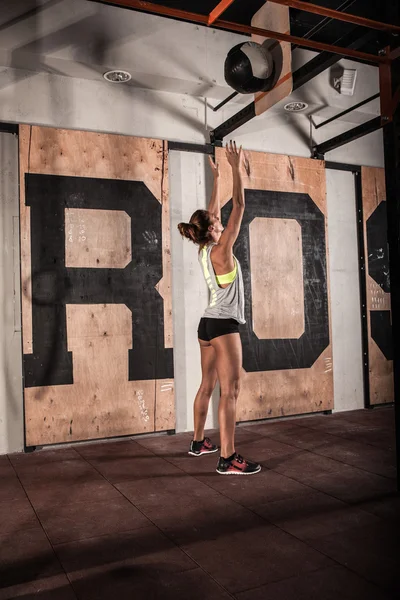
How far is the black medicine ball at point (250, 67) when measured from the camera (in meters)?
3.55

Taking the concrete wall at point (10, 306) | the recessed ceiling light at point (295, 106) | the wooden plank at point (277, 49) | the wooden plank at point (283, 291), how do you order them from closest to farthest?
the wooden plank at point (277, 49) < the concrete wall at point (10, 306) < the wooden plank at point (283, 291) < the recessed ceiling light at point (295, 106)

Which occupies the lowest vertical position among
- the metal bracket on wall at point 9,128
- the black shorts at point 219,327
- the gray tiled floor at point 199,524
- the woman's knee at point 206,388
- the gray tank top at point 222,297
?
the gray tiled floor at point 199,524

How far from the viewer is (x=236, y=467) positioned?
140 inches

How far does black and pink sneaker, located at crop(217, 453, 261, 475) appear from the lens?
140 inches

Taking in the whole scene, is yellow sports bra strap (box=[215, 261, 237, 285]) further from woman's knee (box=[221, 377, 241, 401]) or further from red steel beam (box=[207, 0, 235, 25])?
→ red steel beam (box=[207, 0, 235, 25])

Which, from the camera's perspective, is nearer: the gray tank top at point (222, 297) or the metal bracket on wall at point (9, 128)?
the gray tank top at point (222, 297)

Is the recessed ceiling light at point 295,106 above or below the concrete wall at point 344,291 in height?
above

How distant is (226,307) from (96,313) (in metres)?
1.53

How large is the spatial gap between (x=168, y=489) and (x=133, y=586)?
1.20 meters

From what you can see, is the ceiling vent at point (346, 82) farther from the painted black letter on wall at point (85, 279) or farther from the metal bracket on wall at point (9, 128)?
the metal bracket on wall at point (9, 128)

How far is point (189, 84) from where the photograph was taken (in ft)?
16.4

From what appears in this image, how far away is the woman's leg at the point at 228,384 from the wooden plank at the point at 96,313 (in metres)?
1.39

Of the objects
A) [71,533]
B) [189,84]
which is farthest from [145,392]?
[189,84]

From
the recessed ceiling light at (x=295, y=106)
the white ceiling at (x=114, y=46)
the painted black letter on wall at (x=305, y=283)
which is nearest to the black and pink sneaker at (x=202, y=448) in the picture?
the painted black letter on wall at (x=305, y=283)
